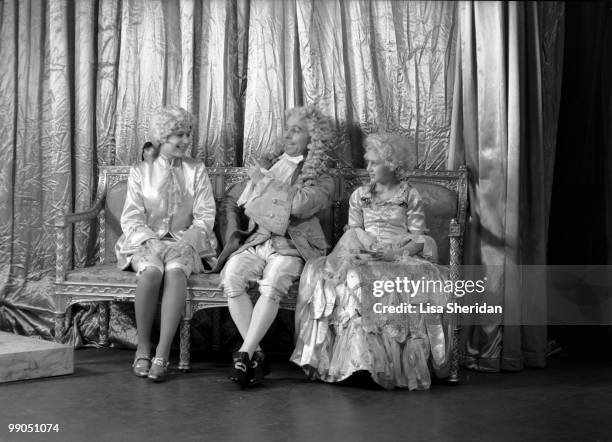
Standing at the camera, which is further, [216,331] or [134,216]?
[216,331]

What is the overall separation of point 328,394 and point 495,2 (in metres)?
2.18

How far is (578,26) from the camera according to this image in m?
5.73

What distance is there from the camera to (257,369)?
4566mm

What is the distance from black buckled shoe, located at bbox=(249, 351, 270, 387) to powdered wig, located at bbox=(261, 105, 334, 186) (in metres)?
0.95

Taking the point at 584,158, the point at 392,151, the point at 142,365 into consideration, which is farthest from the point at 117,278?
the point at 584,158

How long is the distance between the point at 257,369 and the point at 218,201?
1254 millimetres

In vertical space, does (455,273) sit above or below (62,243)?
below

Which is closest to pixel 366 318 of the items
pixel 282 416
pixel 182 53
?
pixel 282 416

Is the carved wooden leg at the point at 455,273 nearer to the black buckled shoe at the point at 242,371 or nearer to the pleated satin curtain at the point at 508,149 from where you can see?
the pleated satin curtain at the point at 508,149

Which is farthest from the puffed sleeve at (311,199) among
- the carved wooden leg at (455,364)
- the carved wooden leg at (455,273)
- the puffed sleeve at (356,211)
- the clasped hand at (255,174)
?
the carved wooden leg at (455,364)

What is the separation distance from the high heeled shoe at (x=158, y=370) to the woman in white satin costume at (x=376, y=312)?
624mm

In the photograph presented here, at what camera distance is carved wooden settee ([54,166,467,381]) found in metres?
4.87

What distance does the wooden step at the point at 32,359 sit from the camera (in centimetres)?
455

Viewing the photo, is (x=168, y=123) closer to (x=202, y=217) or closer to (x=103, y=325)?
(x=202, y=217)
